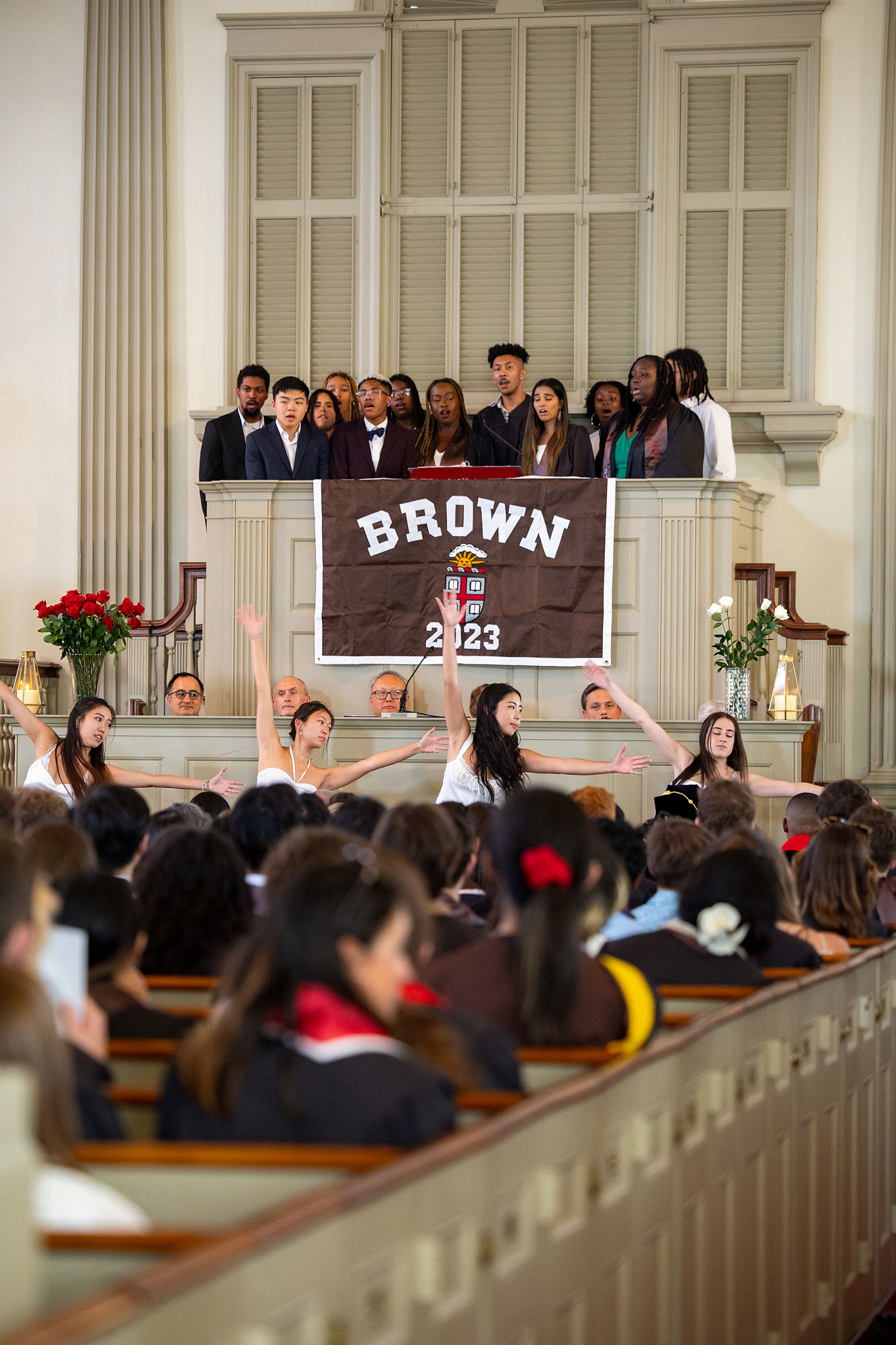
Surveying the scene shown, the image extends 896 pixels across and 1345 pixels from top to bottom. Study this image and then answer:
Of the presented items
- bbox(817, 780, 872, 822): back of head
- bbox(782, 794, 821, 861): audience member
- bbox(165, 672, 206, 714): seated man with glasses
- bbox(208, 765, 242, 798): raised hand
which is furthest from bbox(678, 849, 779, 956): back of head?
bbox(165, 672, 206, 714): seated man with glasses

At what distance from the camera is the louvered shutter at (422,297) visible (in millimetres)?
10688

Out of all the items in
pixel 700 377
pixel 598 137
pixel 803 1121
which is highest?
pixel 598 137

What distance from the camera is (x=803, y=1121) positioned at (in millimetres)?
3311

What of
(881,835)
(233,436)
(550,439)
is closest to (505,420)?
(550,439)

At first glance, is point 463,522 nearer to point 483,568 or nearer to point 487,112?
point 483,568

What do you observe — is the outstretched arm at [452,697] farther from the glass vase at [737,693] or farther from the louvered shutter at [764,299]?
the louvered shutter at [764,299]

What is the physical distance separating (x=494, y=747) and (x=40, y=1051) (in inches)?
180

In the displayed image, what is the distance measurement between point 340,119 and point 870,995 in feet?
27.5

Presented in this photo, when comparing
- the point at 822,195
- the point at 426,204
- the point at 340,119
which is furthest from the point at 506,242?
the point at 822,195

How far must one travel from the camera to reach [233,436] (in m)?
9.23

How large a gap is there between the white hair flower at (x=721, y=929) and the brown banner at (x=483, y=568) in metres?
4.55

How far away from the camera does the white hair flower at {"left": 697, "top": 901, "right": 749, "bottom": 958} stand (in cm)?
315

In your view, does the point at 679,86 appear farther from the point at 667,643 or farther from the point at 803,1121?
the point at 803,1121

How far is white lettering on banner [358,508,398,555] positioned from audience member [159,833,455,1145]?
575 cm
